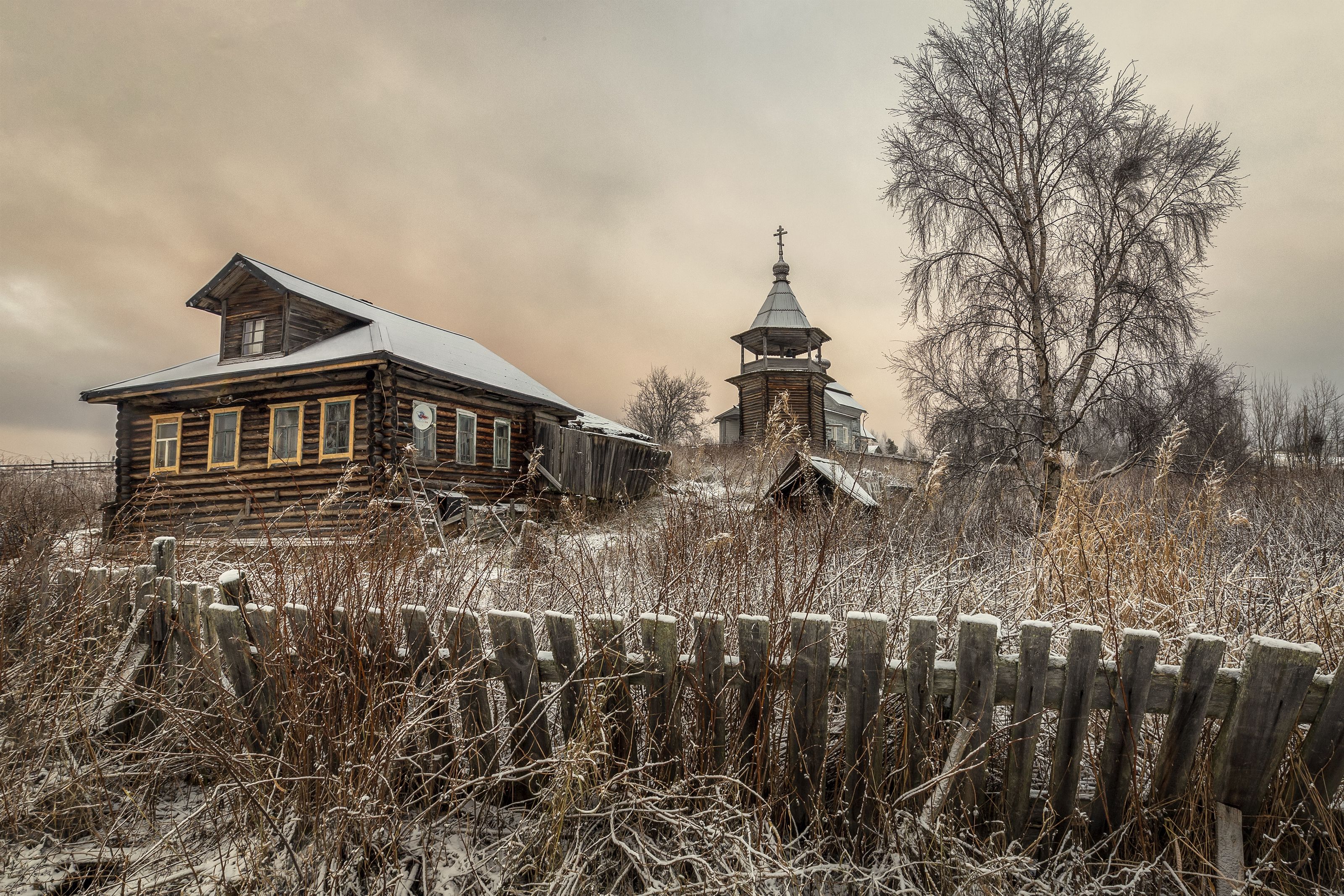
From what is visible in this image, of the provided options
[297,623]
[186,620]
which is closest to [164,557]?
[186,620]

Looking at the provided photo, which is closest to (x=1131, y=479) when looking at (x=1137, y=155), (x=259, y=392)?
(x=1137, y=155)

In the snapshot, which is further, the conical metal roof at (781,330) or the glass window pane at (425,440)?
the conical metal roof at (781,330)

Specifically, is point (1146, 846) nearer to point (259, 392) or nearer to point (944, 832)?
point (944, 832)

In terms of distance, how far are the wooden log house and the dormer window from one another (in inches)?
1.2

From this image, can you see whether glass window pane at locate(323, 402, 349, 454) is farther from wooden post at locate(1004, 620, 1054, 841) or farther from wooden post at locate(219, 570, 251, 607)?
wooden post at locate(1004, 620, 1054, 841)

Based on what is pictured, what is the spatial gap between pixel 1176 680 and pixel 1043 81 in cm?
1176

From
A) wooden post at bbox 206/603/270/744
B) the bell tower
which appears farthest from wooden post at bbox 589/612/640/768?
the bell tower

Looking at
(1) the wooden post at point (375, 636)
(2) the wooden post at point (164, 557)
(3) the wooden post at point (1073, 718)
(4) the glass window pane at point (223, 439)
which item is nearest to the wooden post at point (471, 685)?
(1) the wooden post at point (375, 636)

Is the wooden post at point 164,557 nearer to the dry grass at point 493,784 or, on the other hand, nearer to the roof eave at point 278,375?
the dry grass at point 493,784

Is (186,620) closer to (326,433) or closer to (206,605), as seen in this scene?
(206,605)

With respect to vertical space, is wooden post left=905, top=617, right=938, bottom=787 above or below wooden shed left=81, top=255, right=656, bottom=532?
below

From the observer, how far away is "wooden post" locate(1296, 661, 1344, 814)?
2.07m

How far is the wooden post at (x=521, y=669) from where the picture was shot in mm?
2547

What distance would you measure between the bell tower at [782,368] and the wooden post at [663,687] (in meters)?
23.2
